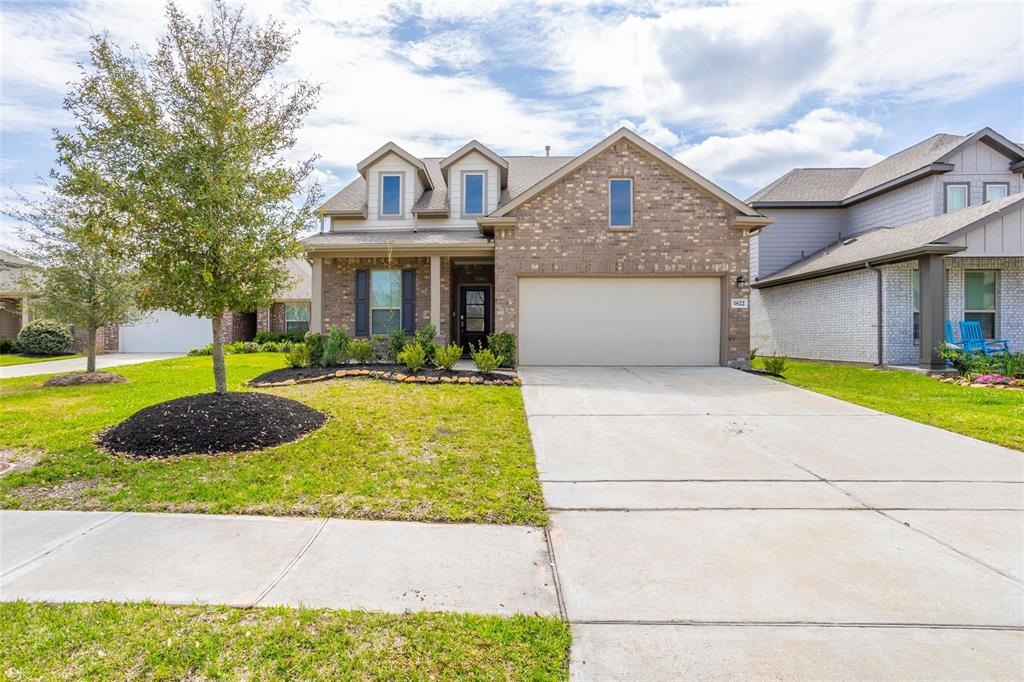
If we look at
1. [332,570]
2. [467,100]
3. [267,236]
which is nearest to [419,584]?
[332,570]

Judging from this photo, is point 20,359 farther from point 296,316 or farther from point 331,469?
point 331,469

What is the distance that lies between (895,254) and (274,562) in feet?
48.7

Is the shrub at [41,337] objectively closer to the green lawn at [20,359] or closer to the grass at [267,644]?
the green lawn at [20,359]

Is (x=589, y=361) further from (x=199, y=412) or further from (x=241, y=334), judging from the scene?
(x=241, y=334)

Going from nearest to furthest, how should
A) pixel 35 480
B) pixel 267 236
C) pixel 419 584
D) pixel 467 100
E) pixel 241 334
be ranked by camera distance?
pixel 419 584 → pixel 35 480 → pixel 267 236 → pixel 467 100 → pixel 241 334

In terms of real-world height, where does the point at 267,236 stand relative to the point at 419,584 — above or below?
above

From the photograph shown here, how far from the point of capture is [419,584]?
2871 mm

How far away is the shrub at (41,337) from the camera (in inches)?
717

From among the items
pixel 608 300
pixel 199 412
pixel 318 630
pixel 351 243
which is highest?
pixel 351 243

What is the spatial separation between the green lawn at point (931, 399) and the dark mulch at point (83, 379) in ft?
47.1

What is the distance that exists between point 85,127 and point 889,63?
13909 millimetres

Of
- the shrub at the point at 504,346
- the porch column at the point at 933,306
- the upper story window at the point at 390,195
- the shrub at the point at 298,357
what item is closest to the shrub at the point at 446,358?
the shrub at the point at 504,346

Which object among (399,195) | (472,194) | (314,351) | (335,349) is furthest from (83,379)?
(472,194)

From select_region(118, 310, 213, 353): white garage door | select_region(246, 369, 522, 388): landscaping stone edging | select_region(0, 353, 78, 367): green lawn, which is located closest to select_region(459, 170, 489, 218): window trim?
select_region(246, 369, 522, 388): landscaping stone edging
